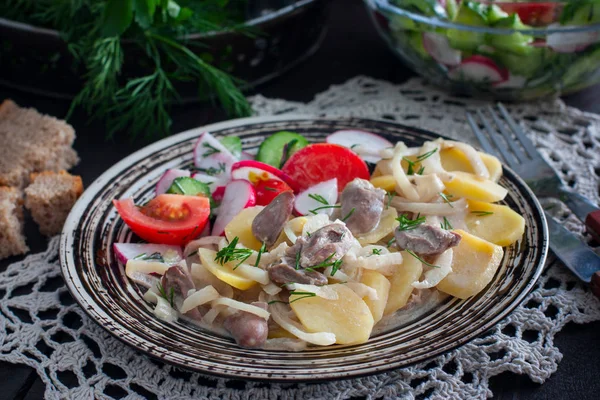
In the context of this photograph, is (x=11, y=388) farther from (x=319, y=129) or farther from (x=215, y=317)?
(x=319, y=129)

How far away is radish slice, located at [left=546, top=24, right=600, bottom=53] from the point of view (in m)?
3.23

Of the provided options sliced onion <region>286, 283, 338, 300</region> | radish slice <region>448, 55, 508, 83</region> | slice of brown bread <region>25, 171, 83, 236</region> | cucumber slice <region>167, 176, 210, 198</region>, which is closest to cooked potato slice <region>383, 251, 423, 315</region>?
sliced onion <region>286, 283, 338, 300</region>

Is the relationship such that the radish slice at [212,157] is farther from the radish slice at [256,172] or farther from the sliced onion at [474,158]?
the sliced onion at [474,158]

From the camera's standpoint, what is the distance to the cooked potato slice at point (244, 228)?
2.29 meters

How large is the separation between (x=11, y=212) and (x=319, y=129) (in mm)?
1468

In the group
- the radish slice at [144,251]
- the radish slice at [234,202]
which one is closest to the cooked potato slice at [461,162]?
the radish slice at [234,202]

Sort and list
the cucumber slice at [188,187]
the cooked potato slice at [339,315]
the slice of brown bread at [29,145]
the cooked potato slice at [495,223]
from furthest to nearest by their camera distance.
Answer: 1. the slice of brown bread at [29,145]
2. the cucumber slice at [188,187]
3. the cooked potato slice at [495,223]
4. the cooked potato slice at [339,315]

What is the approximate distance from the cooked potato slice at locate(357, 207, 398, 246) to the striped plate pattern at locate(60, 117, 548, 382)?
33cm

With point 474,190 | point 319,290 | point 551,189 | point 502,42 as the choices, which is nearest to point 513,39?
point 502,42

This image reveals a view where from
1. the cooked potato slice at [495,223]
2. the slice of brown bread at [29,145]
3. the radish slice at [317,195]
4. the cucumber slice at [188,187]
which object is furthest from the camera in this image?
the slice of brown bread at [29,145]

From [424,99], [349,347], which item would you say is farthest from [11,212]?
[424,99]

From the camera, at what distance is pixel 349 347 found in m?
1.95

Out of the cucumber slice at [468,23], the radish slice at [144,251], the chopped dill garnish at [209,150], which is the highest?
the cucumber slice at [468,23]

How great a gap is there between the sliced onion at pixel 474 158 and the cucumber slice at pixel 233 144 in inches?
37.6
